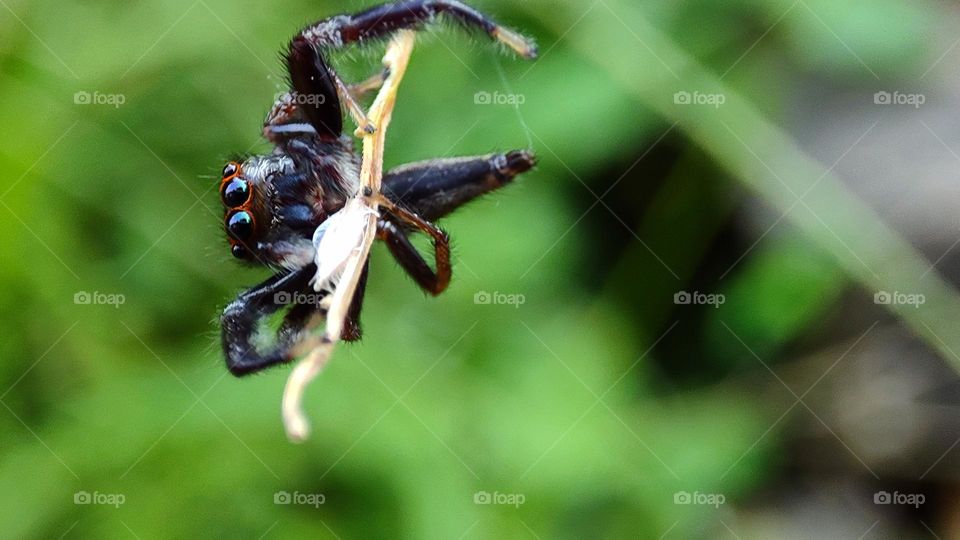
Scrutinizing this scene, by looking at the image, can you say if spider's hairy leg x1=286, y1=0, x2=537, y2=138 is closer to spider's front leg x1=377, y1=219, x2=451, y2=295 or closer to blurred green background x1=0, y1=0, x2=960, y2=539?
spider's front leg x1=377, y1=219, x2=451, y2=295


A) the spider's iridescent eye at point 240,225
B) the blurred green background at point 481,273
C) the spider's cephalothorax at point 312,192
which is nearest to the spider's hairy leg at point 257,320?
the spider's cephalothorax at point 312,192

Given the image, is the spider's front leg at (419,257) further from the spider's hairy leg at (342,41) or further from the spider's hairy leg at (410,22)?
the spider's hairy leg at (410,22)

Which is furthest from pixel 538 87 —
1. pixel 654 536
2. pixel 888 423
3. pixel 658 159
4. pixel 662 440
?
pixel 888 423

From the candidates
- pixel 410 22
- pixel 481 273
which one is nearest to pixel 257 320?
pixel 410 22

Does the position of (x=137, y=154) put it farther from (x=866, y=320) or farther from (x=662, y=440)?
(x=866, y=320)

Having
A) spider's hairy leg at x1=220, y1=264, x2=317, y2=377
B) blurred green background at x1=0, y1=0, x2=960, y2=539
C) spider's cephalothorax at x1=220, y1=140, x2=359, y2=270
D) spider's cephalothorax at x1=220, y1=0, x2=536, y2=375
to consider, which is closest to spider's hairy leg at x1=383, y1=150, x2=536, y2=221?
spider's cephalothorax at x1=220, y1=0, x2=536, y2=375
